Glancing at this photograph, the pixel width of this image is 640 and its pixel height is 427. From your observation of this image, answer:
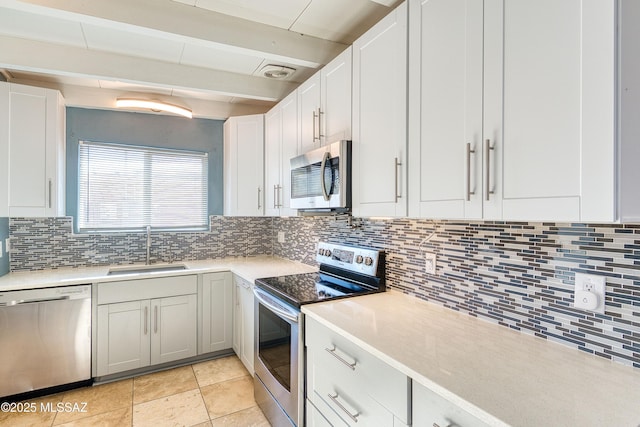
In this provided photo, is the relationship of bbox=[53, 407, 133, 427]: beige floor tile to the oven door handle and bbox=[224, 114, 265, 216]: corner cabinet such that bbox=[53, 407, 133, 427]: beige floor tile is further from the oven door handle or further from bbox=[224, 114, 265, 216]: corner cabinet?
bbox=[224, 114, 265, 216]: corner cabinet

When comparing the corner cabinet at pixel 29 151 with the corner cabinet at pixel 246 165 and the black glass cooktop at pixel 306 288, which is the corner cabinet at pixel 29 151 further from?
the black glass cooktop at pixel 306 288

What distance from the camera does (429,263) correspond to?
1.70 m

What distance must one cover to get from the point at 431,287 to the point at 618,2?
50.6 inches

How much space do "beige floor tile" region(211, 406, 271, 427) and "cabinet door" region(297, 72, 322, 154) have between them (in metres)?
1.85

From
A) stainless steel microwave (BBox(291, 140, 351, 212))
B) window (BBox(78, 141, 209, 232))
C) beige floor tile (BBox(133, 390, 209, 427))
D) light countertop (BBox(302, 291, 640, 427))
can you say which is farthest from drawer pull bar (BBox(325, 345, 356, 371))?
window (BBox(78, 141, 209, 232))

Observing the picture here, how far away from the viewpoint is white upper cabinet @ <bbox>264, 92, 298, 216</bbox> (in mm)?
2520

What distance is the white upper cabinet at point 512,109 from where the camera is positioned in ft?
2.67

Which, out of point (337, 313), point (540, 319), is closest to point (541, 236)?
point (540, 319)

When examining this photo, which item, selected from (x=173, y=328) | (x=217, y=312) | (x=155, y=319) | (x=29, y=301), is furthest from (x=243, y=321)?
(x=29, y=301)

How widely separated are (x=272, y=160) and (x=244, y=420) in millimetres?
1997

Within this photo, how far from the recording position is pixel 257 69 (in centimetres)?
270

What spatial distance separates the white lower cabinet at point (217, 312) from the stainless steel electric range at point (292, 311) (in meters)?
0.77

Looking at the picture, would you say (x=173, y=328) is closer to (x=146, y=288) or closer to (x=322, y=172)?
→ (x=146, y=288)

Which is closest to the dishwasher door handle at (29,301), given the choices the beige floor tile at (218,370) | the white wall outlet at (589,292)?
the beige floor tile at (218,370)
